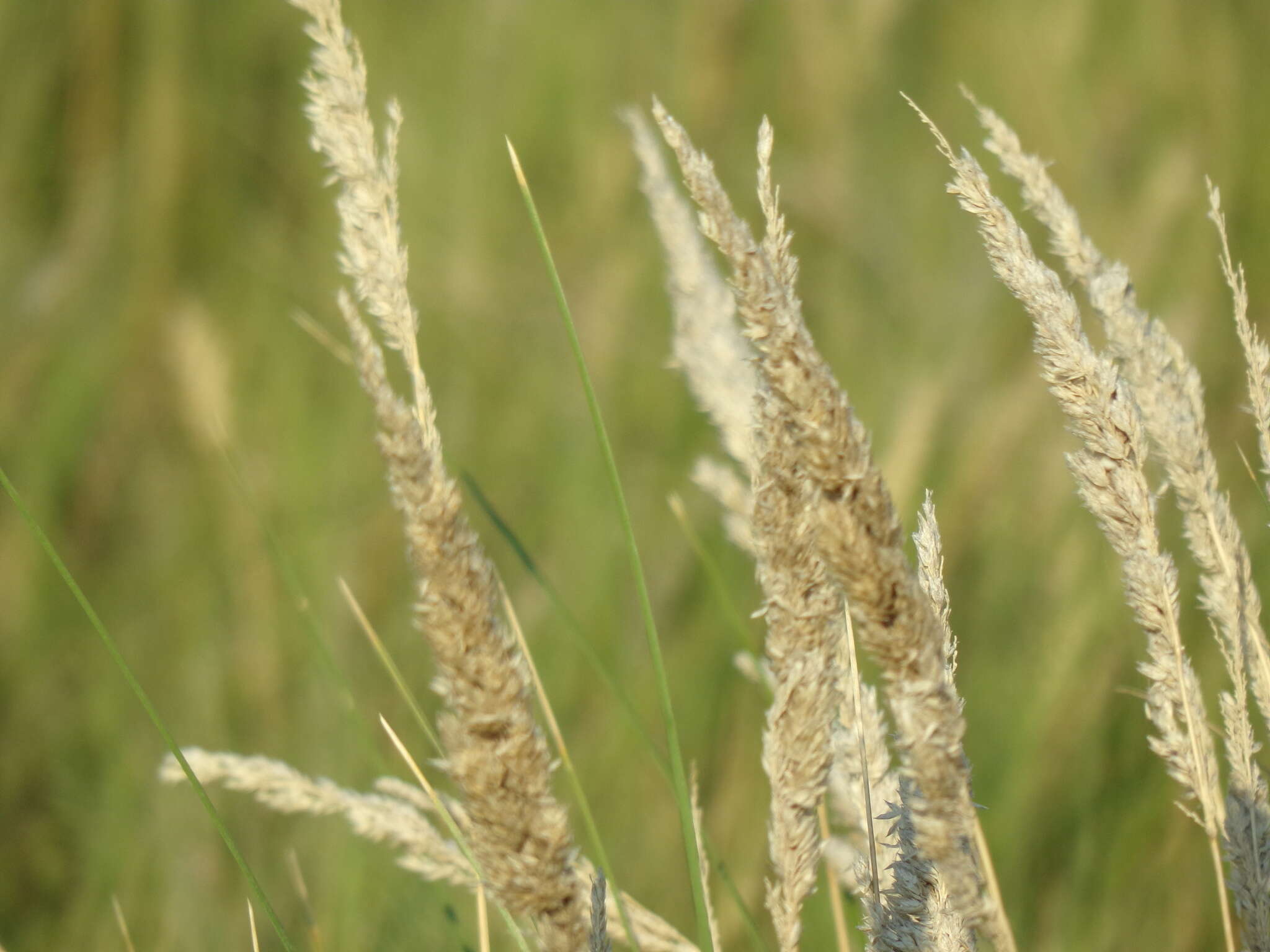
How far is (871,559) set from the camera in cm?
47

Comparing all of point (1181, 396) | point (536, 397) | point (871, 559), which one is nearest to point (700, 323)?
point (1181, 396)

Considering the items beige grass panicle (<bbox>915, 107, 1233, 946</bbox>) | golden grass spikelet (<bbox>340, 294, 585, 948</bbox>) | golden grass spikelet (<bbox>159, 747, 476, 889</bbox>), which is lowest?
golden grass spikelet (<bbox>159, 747, 476, 889</bbox>)

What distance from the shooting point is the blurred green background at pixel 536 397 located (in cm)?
141

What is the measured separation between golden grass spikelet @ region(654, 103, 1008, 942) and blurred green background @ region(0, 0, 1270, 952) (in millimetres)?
499

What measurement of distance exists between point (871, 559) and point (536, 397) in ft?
6.00

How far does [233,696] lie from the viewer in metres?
1.77

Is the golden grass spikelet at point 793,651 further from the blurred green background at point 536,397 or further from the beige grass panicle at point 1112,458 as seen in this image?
the blurred green background at point 536,397

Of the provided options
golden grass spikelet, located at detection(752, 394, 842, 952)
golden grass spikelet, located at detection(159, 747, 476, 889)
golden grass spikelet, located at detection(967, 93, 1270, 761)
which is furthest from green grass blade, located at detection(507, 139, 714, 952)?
golden grass spikelet, located at detection(967, 93, 1270, 761)

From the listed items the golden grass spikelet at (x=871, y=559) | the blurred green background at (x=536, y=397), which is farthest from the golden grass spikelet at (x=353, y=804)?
the golden grass spikelet at (x=871, y=559)

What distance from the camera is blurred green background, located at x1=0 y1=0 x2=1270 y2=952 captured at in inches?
55.6

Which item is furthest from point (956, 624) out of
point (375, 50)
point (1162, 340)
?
point (375, 50)

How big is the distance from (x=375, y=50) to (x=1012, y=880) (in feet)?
7.79

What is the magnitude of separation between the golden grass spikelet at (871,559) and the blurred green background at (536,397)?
0.50 m

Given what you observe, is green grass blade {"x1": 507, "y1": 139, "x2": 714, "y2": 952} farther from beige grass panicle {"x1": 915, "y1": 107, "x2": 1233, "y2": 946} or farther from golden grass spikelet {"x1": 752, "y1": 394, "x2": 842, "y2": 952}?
beige grass panicle {"x1": 915, "y1": 107, "x2": 1233, "y2": 946}
